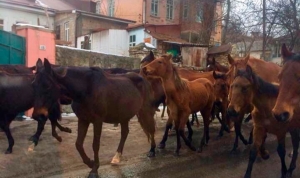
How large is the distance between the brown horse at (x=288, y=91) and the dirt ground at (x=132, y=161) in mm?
2363

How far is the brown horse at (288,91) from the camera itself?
4.68m

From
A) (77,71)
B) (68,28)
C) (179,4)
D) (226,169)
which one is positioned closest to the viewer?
(77,71)

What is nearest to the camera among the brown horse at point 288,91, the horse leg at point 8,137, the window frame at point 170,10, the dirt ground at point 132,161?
the brown horse at point 288,91

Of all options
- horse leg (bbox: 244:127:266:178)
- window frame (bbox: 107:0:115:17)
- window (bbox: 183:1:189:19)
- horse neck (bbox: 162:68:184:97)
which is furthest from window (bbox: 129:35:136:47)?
horse leg (bbox: 244:127:266:178)

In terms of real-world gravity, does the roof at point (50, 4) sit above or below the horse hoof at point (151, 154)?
above

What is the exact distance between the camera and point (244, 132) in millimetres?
11195

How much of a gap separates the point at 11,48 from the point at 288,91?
358 inches

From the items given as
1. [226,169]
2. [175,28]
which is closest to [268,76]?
[226,169]

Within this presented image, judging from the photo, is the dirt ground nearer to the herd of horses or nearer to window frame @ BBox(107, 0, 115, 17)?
the herd of horses

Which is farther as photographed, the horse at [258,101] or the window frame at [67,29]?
the window frame at [67,29]

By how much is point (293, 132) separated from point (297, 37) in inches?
604

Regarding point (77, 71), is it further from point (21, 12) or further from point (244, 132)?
point (21, 12)

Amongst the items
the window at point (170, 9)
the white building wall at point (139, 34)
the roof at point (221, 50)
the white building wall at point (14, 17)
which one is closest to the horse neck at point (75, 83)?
the roof at point (221, 50)

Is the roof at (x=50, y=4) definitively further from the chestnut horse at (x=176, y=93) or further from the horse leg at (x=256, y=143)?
the horse leg at (x=256, y=143)
